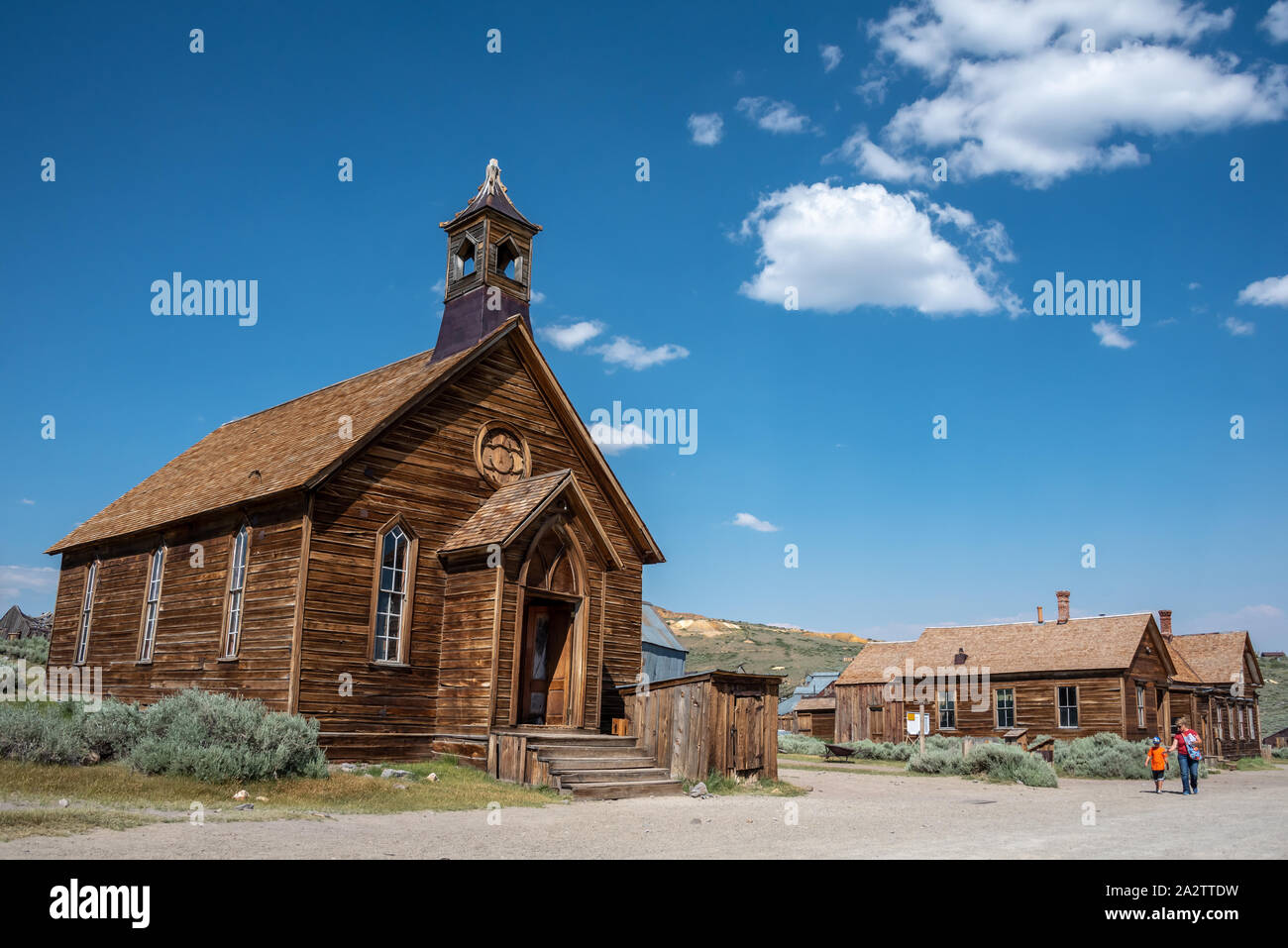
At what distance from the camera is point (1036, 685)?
1458 inches

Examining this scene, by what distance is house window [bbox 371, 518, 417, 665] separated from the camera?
17250mm

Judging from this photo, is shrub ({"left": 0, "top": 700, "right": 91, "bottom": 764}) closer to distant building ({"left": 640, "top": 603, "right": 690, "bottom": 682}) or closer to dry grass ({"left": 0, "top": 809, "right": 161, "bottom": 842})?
dry grass ({"left": 0, "top": 809, "right": 161, "bottom": 842})

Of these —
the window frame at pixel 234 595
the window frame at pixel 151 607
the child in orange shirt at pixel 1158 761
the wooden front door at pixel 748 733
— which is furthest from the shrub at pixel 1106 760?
the window frame at pixel 151 607

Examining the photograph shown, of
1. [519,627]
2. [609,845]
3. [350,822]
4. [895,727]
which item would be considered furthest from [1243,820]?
[895,727]

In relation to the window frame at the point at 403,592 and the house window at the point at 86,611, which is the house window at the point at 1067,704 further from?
the house window at the point at 86,611

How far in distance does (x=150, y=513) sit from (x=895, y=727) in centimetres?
2963

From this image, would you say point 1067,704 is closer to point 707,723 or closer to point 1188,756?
point 1188,756

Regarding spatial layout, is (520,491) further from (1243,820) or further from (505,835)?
(1243,820)

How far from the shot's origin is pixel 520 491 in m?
18.7

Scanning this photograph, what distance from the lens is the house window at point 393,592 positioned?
1725 centimetres

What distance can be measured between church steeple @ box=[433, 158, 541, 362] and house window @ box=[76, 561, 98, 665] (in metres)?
10.4

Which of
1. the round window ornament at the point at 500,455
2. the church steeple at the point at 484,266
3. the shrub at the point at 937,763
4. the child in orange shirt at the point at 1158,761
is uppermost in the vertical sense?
the church steeple at the point at 484,266

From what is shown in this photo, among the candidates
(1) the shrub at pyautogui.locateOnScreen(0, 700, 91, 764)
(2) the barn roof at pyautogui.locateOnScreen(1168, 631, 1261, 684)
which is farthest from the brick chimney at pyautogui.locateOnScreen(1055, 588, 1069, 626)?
(1) the shrub at pyautogui.locateOnScreen(0, 700, 91, 764)

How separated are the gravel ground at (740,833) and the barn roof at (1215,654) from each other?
1334 inches
